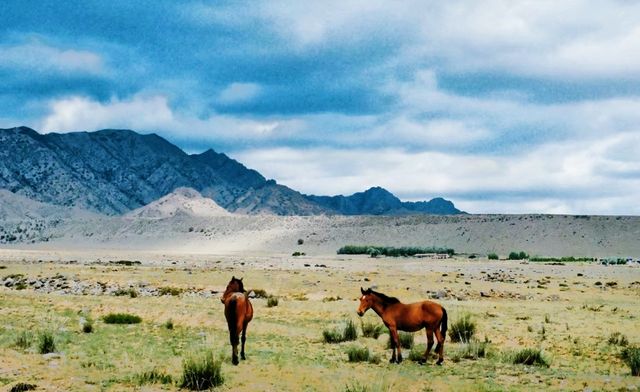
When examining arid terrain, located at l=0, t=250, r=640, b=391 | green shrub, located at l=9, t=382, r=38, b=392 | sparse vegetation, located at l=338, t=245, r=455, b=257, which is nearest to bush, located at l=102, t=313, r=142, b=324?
arid terrain, located at l=0, t=250, r=640, b=391

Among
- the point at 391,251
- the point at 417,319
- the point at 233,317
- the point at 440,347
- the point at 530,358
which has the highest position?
the point at 391,251

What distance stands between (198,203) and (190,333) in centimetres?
15144

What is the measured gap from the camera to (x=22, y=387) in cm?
1029

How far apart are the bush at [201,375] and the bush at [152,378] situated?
0.35 m

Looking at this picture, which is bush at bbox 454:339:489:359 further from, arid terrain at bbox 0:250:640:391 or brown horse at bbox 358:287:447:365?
brown horse at bbox 358:287:447:365

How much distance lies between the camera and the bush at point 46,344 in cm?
1355

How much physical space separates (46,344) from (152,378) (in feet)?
12.7

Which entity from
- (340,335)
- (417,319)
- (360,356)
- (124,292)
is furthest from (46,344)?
(124,292)

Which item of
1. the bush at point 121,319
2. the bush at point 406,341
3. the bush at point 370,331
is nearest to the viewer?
the bush at point 406,341

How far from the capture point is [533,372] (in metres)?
12.6

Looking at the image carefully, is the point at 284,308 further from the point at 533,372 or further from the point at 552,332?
the point at 533,372

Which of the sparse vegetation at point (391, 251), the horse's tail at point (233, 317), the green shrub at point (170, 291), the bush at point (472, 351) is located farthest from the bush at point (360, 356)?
the sparse vegetation at point (391, 251)

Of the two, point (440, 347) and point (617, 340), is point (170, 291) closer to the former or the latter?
point (440, 347)

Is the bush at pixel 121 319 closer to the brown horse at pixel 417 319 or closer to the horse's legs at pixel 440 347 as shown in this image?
the brown horse at pixel 417 319
